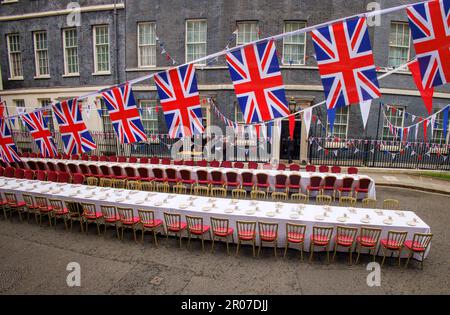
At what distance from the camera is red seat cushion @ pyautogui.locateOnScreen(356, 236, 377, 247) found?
21.3 ft

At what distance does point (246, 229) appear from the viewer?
7.12m

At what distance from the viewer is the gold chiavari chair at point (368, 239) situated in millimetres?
6473

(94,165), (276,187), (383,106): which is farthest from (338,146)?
(94,165)

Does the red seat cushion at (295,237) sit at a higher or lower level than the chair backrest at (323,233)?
lower

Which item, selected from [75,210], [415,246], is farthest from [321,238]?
[75,210]

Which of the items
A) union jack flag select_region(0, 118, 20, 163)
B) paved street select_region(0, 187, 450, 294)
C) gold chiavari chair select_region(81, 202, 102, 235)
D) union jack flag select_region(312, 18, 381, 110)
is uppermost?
union jack flag select_region(312, 18, 381, 110)

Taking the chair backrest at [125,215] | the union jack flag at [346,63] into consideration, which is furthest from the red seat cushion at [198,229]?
the union jack flag at [346,63]

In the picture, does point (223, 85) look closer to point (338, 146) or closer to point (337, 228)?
point (338, 146)

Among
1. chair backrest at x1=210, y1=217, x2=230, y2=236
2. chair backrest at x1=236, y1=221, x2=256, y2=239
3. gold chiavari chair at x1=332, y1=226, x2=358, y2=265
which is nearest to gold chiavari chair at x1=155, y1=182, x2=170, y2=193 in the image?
chair backrest at x1=210, y1=217, x2=230, y2=236

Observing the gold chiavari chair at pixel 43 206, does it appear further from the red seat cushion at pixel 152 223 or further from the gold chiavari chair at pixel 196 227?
the gold chiavari chair at pixel 196 227

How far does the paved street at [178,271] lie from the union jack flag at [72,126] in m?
2.87

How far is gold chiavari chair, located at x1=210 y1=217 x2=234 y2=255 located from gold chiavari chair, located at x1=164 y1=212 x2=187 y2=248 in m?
0.82

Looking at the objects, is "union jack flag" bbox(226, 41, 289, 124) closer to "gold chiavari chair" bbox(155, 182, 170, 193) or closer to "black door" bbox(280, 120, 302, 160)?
"gold chiavari chair" bbox(155, 182, 170, 193)
